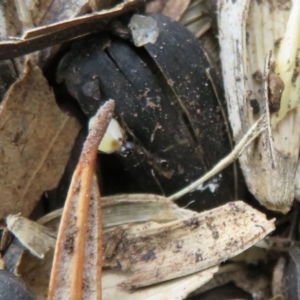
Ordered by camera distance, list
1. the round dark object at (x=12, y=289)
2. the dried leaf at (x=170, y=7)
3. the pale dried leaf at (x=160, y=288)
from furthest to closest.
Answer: the dried leaf at (x=170, y=7) < the pale dried leaf at (x=160, y=288) < the round dark object at (x=12, y=289)

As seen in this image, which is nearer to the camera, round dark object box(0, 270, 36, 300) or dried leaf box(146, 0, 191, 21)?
round dark object box(0, 270, 36, 300)

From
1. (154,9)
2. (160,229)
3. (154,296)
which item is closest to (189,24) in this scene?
(154,9)

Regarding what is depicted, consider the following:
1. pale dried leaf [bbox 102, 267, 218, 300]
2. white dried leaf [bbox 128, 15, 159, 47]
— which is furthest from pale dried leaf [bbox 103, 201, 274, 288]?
white dried leaf [bbox 128, 15, 159, 47]

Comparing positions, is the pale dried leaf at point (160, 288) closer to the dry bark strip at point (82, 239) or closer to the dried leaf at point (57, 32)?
the dry bark strip at point (82, 239)

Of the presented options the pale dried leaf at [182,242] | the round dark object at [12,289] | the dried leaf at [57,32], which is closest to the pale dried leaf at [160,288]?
the pale dried leaf at [182,242]

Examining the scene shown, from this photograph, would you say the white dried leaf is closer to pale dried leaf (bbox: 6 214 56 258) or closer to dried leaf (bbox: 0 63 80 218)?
dried leaf (bbox: 0 63 80 218)

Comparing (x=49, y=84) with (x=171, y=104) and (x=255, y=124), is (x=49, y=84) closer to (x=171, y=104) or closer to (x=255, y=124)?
(x=171, y=104)
